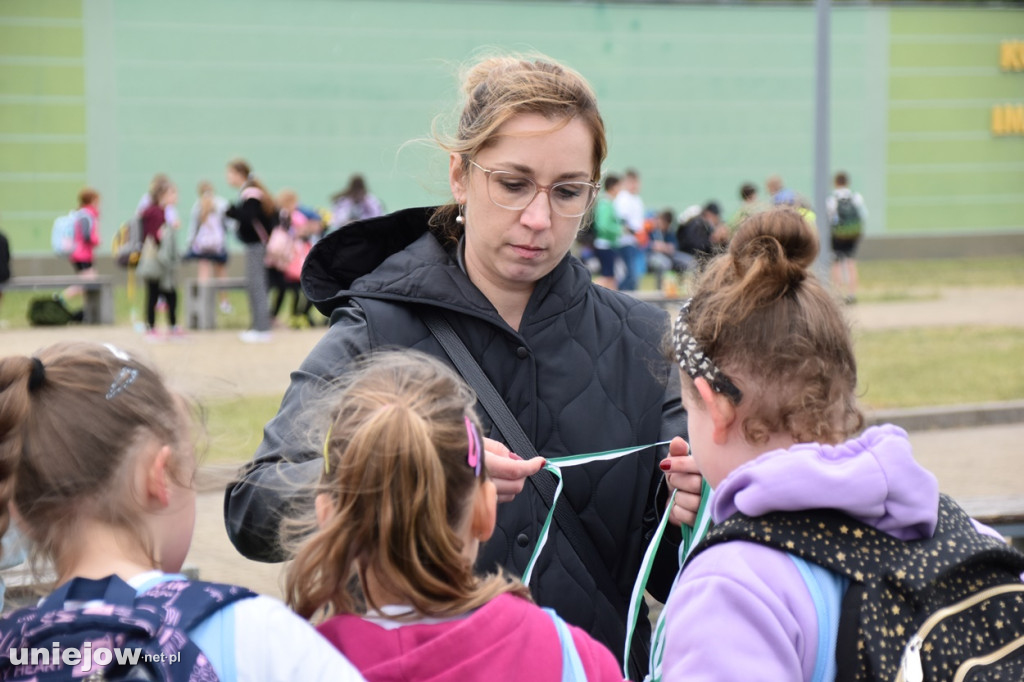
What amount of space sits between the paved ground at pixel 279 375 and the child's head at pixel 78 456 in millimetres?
184

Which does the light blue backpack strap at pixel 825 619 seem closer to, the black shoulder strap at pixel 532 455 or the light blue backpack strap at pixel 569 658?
the light blue backpack strap at pixel 569 658

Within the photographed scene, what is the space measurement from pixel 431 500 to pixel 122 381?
1.66 ft

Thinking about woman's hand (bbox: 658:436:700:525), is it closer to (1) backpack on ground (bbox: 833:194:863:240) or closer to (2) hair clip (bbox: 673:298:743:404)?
(2) hair clip (bbox: 673:298:743:404)

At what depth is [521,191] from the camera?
2.58 metres

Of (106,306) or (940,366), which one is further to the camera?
(106,306)

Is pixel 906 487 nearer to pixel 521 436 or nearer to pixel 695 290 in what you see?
pixel 695 290

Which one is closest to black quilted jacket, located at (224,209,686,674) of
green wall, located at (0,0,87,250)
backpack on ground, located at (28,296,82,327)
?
backpack on ground, located at (28,296,82,327)

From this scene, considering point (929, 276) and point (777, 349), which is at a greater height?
point (777, 349)


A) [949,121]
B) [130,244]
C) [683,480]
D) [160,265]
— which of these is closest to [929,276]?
[949,121]

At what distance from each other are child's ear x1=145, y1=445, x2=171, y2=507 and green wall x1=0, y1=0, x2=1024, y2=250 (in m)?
20.6

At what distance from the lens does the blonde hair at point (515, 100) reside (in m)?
2.54

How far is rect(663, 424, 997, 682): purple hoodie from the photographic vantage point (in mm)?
1673

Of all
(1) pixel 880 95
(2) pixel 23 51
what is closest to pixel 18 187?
(2) pixel 23 51

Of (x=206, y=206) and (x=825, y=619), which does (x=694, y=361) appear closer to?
(x=825, y=619)
